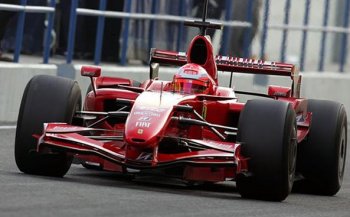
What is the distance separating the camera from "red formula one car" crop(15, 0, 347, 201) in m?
11.3

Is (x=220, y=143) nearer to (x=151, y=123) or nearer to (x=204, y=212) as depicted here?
(x=151, y=123)

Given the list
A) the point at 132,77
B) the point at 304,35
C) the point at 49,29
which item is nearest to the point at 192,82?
the point at 49,29

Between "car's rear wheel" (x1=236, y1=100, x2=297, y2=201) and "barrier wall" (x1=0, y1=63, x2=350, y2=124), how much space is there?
7.09 metres

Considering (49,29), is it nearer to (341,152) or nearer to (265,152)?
(341,152)

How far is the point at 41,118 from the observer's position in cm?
1180

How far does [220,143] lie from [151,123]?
612 mm

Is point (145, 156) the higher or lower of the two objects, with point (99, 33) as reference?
lower

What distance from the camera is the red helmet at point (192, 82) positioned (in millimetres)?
12711

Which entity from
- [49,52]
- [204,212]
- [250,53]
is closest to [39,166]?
[204,212]

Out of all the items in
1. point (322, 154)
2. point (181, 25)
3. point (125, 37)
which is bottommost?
point (322, 154)

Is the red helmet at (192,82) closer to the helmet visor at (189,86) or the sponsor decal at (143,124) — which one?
the helmet visor at (189,86)

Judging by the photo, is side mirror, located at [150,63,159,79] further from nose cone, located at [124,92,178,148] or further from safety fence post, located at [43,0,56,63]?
safety fence post, located at [43,0,56,63]

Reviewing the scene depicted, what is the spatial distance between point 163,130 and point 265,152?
87 cm

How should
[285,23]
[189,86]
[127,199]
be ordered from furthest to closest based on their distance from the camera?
[285,23] < [189,86] < [127,199]
